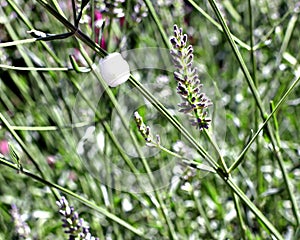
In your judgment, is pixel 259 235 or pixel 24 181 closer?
pixel 259 235

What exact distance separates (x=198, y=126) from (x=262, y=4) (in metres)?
0.87

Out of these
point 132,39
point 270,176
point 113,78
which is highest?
point 132,39

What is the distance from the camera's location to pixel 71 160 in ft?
3.97

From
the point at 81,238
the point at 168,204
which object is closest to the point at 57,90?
the point at 168,204

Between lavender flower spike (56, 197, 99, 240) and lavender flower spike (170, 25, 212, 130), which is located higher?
lavender flower spike (170, 25, 212, 130)

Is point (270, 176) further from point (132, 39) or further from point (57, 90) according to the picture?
point (132, 39)

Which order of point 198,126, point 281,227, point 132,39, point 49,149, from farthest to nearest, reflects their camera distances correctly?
point 132,39
point 49,149
point 281,227
point 198,126

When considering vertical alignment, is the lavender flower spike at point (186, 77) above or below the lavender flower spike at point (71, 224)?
above

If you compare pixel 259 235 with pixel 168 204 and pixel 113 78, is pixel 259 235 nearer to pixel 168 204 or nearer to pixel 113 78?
pixel 168 204

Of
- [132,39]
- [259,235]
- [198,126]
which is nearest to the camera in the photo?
[198,126]

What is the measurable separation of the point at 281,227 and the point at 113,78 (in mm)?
684

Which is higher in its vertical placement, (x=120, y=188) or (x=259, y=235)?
(x=120, y=188)

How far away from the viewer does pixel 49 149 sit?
1.44 m

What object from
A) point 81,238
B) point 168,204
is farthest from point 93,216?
point 81,238
